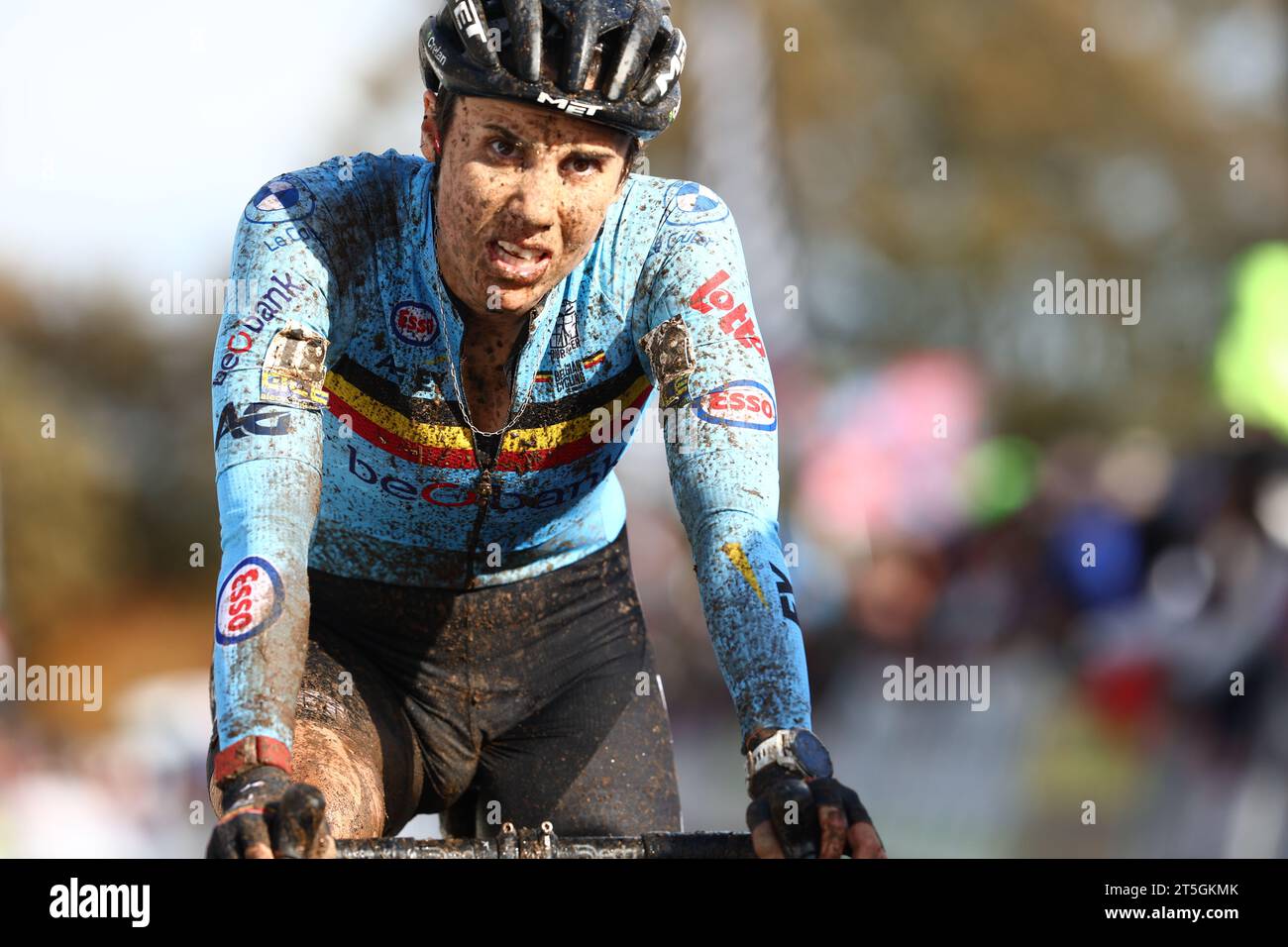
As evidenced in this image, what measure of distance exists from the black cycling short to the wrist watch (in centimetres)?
122

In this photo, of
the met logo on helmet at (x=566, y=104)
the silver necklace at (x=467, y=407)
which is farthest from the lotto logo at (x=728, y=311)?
the met logo on helmet at (x=566, y=104)

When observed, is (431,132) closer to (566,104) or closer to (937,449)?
(566,104)

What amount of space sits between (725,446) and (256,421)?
106 centimetres

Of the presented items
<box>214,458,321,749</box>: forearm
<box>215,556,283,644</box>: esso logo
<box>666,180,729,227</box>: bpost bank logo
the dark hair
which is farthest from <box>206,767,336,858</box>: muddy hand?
<box>666,180,729,227</box>: bpost bank logo

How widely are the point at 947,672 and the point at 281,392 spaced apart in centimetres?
682

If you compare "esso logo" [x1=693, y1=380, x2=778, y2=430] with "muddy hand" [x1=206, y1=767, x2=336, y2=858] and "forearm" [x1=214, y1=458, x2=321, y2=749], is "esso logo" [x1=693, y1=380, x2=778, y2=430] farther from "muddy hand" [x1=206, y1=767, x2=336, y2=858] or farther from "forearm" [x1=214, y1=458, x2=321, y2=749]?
"muddy hand" [x1=206, y1=767, x2=336, y2=858]

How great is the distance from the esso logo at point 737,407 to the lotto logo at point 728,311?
0.42 feet

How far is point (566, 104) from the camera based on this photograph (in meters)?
4.08

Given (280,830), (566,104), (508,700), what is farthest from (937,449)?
(280,830)

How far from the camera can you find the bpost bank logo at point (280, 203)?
4305 millimetres

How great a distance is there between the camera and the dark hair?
14.2ft

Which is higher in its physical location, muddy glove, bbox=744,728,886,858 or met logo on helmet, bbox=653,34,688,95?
met logo on helmet, bbox=653,34,688,95

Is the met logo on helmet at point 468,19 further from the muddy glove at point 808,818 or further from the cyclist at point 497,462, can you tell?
the muddy glove at point 808,818
